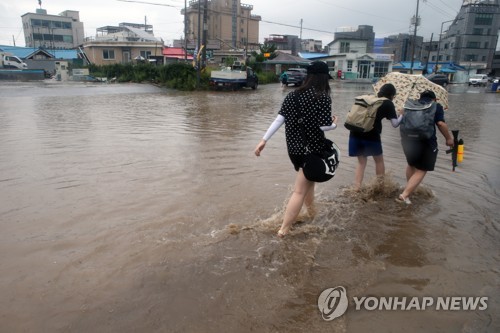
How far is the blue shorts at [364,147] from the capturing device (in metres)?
4.83

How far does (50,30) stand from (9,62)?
36.7 metres

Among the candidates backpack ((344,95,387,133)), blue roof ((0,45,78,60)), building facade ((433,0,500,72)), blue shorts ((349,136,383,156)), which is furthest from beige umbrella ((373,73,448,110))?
building facade ((433,0,500,72))

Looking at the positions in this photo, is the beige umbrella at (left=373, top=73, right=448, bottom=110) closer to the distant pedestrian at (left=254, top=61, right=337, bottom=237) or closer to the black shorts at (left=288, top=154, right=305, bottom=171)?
the distant pedestrian at (left=254, top=61, right=337, bottom=237)

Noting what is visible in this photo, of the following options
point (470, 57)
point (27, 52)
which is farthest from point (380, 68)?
point (27, 52)

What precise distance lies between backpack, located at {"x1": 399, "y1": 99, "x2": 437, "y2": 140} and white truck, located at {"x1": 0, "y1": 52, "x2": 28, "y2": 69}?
50448 mm

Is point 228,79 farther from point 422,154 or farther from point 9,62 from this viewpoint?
point 9,62

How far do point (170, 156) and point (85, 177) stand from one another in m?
1.75

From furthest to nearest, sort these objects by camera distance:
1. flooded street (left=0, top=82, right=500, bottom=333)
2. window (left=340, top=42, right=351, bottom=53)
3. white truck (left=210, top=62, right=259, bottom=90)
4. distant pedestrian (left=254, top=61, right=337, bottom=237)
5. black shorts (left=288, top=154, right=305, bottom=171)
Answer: window (left=340, top=42, right=351, bottom=53)
white truck (left=210, top=62, right=259, bottom=90)
black shorts (left=288, top=154, right=305, bottom=171)
distant pedestrian (left=254, top=61, right=337, bottom=237)
flooded street (left=0, top=82, right=500, bottom=333)

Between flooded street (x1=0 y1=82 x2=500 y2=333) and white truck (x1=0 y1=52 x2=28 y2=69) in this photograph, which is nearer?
flooded street (x1=0 y1=82 x2=500 y2=333)

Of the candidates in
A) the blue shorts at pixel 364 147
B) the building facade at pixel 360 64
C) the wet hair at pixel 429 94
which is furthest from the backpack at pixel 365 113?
the building facade at pixel 360 64

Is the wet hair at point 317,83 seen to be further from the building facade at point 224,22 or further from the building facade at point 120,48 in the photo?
the building facade at point 224,22

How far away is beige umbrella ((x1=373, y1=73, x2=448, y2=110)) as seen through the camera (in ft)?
15.5

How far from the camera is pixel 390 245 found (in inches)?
144

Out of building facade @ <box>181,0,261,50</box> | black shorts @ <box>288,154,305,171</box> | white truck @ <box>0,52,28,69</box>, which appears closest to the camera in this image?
black shorts @ <box>288,154,305,171</box>
